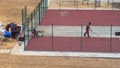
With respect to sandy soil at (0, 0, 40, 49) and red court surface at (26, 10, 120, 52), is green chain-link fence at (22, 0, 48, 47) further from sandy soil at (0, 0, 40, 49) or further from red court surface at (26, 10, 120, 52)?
sandy soil at (0, 0, 40, 49)

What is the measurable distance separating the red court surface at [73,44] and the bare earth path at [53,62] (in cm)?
296

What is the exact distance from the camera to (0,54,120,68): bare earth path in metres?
27.2

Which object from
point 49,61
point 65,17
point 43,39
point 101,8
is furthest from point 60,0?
point 49,61

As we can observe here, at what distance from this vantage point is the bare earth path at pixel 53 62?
27.2m

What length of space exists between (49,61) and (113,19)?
20532 millimetres

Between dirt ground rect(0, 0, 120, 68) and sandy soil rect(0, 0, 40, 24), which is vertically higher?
sandy soil rect(0, 0, 40, 24)

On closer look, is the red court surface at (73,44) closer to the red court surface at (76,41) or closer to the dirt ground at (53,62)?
the red court surface at (76,41)

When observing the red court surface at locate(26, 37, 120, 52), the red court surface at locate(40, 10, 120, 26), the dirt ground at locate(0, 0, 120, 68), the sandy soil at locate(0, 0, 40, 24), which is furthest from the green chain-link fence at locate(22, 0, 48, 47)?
the dirt ground at locate(0, 0, 120, 68)

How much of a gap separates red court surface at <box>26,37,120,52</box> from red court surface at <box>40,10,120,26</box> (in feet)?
25.9

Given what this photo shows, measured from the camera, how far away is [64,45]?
3388 cm

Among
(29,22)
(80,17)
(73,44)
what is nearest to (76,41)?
(73,44)

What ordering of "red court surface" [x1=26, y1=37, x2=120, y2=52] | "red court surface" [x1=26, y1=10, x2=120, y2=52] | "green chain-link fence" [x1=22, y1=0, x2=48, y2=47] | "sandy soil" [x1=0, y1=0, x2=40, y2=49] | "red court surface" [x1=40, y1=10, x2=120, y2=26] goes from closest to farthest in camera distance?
"red court surface" [x1=26, y1=37, x2=120, y2=52] < "red court surface" [x1=26, y1=10, x2=120, y2=52] < "sandy soil" [x1=0, y1=0, x2=40, y2=49] < "green chain-link fence" [x1=22, y1=0, x2=48, y2=47] < "red court surface" [x1=40, y1=10, x2=120, y2=26]

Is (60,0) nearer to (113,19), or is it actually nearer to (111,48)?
(113,19)

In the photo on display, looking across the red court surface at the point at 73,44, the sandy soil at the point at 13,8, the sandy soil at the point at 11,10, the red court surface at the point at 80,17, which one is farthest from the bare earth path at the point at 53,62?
the sandy soil at the point at 13,8
